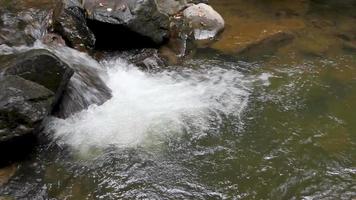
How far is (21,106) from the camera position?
5.38m

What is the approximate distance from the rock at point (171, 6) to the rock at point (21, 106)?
14.5ft

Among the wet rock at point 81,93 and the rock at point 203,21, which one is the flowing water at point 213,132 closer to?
the wet rock at point 81,93

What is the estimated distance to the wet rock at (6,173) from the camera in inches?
201

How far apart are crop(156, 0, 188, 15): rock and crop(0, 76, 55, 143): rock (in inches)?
174

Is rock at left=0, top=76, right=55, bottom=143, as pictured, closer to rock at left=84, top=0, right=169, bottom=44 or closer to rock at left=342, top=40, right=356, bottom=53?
rock at left=84, top=0, right=169, bottom=44

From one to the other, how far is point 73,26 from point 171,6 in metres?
2.47

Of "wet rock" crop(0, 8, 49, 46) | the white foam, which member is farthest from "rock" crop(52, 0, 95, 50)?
the white foam

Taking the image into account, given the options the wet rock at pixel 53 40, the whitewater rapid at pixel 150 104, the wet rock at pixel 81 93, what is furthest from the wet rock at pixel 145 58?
the wet rock at pixel 53 40

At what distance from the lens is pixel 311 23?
9445 mm

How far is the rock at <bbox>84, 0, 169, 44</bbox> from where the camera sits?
7.81 m

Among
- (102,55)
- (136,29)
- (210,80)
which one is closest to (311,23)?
(210,80)

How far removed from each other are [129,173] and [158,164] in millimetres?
409

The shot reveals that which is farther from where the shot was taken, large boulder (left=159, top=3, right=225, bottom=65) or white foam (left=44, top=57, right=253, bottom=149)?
large boulder (left=159, top=3, right=225, bottom=65)

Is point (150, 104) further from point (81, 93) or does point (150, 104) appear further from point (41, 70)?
point (41, 70)
